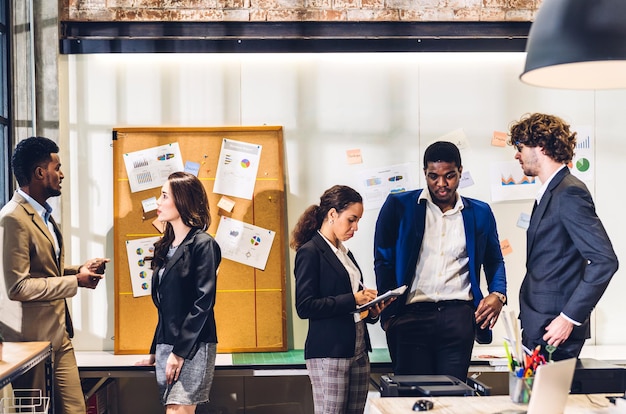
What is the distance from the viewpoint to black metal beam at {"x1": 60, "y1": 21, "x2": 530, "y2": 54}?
495 cm

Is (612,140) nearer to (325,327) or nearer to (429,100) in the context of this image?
(429,100)

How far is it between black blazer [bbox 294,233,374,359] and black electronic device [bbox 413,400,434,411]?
0.99 metres

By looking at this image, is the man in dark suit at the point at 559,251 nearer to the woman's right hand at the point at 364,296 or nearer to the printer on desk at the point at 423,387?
the printer on desk at the point at 423,387

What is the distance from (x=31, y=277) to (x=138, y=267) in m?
1.22

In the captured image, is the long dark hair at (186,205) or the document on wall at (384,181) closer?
the long dark hair at (186,205)

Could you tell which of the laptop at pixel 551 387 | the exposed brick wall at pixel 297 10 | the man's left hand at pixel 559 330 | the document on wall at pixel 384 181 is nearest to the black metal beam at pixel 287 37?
the exposed brick wall at pixel 297 10

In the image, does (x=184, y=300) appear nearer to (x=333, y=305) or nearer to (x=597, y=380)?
(x=333, y=305)

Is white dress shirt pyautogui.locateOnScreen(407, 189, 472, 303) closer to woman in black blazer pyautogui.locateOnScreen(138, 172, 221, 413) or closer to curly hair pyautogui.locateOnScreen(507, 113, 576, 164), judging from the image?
curly hair pyautogui.locateOnScreen(507, 113, 576, 164)

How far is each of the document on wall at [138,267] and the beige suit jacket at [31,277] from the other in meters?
1.03

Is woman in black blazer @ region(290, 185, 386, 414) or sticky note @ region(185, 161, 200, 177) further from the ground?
sticky note @ region(185, 161, 200, 177)

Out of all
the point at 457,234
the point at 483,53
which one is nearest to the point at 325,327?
the point at 457,234

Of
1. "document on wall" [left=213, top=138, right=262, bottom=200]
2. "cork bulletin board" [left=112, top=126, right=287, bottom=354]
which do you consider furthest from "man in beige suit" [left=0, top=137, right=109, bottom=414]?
"document on wall" [left=213, top=138, right=262, bottom=200]

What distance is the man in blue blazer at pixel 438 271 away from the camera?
4.02 metres

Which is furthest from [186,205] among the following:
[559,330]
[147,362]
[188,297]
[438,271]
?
[559,330]
